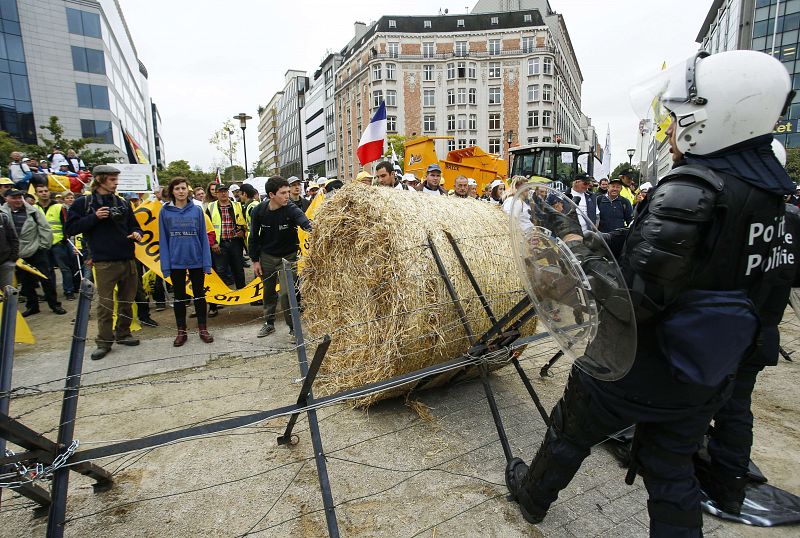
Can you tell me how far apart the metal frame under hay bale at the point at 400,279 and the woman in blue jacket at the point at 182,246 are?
7.56 ft

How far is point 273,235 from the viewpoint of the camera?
571cm

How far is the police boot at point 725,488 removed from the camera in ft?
7.84

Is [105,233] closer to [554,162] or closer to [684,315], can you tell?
[684,315]

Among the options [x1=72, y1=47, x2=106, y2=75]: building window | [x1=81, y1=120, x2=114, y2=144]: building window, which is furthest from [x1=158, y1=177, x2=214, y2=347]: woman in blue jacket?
[x1=72, y1=47, x2=106, y2=75]: building window

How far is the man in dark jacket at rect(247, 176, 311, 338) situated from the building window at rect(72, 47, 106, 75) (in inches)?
1651

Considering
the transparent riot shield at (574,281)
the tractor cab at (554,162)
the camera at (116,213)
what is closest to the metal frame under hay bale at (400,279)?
the transparent riot shield at (574,281)

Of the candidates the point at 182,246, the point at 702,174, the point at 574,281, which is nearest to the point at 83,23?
the point at 182,246

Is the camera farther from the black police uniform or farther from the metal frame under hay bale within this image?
the black police uniform

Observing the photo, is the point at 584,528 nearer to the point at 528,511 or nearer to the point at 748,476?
the point at 528,511

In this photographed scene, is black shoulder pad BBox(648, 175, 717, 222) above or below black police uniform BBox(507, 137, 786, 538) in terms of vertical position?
above

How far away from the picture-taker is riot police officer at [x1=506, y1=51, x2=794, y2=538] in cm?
154

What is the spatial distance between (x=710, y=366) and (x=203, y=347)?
5.14 metres

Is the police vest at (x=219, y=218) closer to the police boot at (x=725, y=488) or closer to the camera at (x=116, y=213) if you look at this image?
the camera at (x=116, y=213)

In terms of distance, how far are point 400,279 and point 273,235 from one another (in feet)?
10.4
